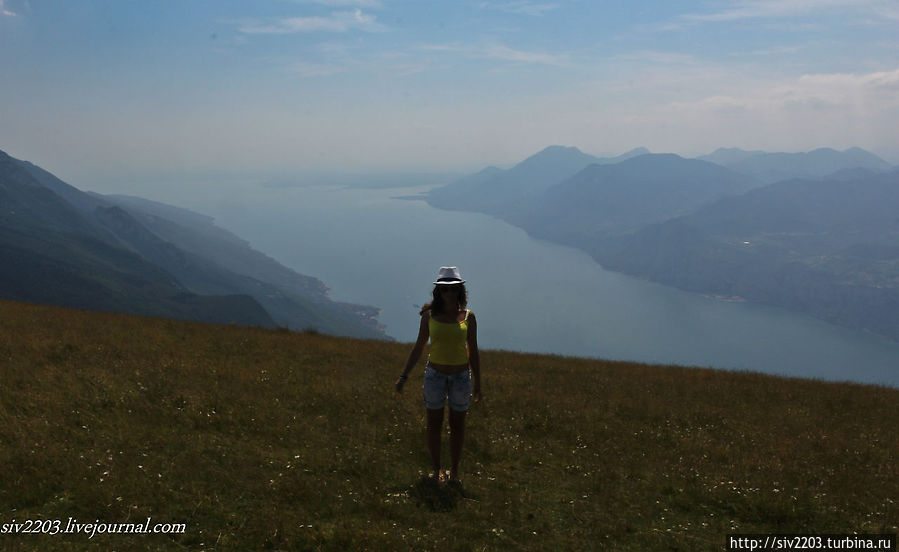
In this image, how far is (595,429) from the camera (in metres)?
11.5

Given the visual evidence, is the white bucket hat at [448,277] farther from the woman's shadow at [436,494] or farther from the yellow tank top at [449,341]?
the woman's shadow at [436,494]

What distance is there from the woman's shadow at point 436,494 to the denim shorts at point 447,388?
1583 mm

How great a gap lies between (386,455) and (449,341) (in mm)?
3434

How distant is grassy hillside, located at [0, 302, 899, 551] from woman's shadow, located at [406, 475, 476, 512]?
39mm

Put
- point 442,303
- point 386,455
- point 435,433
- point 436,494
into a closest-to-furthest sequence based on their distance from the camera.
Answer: point 442,303 → point 436,494 → point 435,433 → point 386,455

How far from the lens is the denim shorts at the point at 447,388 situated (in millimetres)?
7680

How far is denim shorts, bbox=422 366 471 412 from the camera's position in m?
7.68

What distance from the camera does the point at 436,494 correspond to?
8.04 metres

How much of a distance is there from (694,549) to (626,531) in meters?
0.96

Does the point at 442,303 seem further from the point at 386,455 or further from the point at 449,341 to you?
the point at 386,455

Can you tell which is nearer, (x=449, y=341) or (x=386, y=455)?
(x=449, y=341)

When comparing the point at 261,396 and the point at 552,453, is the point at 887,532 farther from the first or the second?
the point at 261,396

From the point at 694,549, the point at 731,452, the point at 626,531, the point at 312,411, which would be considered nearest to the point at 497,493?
the point at 626,531

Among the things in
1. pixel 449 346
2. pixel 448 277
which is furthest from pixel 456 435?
pixel 448 277
